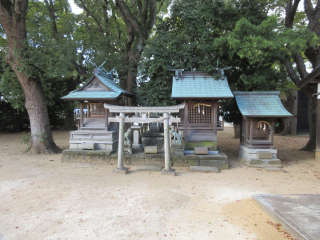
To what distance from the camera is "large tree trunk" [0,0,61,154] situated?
1024 cm

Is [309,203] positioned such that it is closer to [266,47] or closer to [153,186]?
[153,186]

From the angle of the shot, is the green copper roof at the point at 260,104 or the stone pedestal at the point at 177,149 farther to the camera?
the stone pedestal at the point at 177,149

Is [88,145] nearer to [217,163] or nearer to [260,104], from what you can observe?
[217,163]

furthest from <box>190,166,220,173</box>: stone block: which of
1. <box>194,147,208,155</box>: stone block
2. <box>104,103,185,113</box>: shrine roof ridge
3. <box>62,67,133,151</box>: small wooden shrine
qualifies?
<box>62,67,133,151</box>: small wooden shrine

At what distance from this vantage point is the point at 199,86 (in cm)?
1004

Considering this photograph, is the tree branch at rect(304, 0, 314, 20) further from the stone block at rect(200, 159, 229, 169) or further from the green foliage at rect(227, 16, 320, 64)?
the stone block at rect(200, 159, 229, 169)

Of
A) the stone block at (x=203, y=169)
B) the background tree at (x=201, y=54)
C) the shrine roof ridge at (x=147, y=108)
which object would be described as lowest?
the stone block at (x=203, y=169)

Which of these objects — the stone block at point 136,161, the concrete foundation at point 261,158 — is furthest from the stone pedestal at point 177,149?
the concrete foundation at point 261,158

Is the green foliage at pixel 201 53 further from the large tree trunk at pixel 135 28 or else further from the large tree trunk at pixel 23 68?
the large tree trunk at pixel 23 68

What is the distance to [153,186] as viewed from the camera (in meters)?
6.81

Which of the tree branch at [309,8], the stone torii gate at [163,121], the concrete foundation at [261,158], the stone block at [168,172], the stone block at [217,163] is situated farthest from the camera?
the tree branch at [309,8]

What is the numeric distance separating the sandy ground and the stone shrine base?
19.4 inches

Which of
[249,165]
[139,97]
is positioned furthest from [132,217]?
[139,97]

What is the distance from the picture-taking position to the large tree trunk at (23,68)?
403 inches
